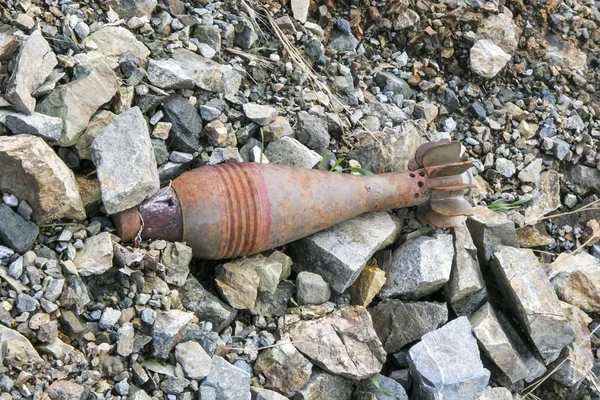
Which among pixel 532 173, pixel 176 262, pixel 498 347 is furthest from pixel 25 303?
pixel 532 173

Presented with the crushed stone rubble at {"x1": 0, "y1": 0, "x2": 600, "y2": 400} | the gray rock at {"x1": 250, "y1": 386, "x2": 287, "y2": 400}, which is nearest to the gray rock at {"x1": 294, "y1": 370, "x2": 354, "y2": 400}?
the crushed stone rubble at {"x1": 0, "y1": 0, "x2": 600, "y2": 400}

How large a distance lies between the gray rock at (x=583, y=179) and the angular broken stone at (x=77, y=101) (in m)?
3.00

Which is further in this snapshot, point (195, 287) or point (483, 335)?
point (483, 335)

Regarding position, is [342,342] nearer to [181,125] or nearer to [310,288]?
[310,288]

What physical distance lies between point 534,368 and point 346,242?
117cm

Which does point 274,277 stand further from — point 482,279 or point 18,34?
point 18,34

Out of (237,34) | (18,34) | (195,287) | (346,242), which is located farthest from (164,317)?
(237,34)

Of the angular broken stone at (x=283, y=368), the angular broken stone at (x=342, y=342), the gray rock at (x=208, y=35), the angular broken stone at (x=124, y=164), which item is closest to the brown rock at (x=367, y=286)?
the angular broken stone at (x=342, y=342)

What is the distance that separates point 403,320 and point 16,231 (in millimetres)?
1822

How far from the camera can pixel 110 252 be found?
2738 mm

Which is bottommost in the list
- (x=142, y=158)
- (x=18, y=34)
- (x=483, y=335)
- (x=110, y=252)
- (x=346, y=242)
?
(x=483, y=335)

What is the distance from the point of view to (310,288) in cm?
327

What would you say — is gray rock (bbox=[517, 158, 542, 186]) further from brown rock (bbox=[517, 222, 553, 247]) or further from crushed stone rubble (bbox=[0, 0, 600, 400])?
brown rock (bbox=[517, 222, 553, 247])

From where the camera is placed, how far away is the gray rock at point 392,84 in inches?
173
